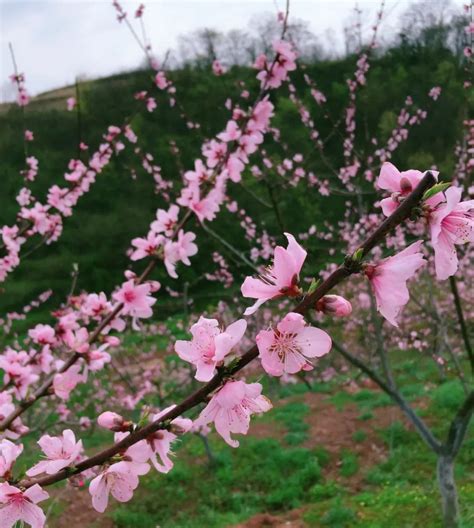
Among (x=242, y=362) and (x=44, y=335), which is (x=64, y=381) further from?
(x=242, y=362)

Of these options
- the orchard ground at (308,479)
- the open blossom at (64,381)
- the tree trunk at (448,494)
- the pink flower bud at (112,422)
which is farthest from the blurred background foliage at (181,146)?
the pink flower bud at (112,422)

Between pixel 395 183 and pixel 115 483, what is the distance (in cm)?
85

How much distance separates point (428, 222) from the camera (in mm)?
966

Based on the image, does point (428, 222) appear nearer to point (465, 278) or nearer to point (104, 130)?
point (465, 278)

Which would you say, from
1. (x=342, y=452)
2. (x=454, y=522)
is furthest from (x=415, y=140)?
(x=454, y=522)

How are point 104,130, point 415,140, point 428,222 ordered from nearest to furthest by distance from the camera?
point 428,222 < point 415,140 < point 104,130

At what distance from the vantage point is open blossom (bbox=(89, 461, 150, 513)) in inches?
49.0

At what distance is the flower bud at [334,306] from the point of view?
0.95 m

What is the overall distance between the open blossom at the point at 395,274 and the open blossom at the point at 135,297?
1660 mm

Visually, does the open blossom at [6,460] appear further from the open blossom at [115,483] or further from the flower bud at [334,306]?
the flower bud at [334,306]

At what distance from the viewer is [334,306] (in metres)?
0.96

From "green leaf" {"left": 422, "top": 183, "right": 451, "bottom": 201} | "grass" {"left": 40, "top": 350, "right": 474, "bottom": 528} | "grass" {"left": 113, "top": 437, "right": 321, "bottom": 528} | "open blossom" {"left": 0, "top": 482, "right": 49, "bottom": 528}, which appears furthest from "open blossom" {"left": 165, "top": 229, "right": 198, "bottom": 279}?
"grass" {"left": 113, "top": 437, "right": 321, "bottom": 528}

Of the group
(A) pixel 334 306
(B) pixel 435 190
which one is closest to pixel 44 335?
(A) pixel 334 306

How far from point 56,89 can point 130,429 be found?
146ft
